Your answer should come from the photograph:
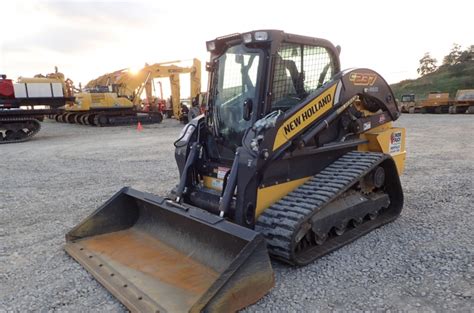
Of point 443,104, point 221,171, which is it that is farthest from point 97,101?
point 443,104

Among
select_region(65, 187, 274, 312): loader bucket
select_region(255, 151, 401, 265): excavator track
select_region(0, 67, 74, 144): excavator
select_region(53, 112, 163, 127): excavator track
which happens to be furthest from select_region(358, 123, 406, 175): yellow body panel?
select_region(53, 112, 163, 127): excavator track

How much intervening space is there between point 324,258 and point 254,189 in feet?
3.09

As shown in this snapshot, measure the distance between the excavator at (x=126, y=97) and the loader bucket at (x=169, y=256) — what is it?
58.2 feet

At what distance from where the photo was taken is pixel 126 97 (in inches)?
861

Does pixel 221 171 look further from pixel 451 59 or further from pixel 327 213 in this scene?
pixel 451 59

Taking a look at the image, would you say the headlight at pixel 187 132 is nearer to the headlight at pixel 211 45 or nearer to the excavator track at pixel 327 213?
the headlight at pixel 211 45

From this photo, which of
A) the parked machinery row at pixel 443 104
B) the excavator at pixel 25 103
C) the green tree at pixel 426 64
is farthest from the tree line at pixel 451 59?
the excavator at pixel 25 103

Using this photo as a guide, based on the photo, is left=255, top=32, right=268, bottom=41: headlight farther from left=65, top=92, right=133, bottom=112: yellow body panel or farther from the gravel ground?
left=65, top=92, right=133, bottom=112: yellow body panel

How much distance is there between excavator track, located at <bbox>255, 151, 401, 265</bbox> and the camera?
3.42 metres

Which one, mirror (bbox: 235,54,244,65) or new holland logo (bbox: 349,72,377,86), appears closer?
mirror (bbox: 235,54,244,65)

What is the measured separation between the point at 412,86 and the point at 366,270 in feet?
200

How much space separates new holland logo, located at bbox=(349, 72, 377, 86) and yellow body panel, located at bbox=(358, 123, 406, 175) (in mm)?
639

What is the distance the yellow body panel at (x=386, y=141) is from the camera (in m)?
5.01

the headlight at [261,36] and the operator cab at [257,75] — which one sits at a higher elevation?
the headlight at [261,36]
